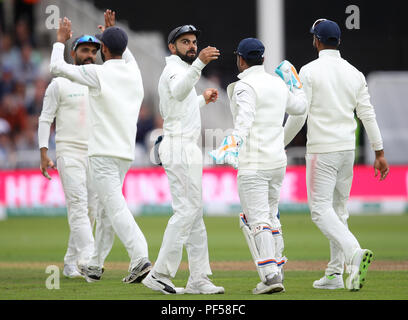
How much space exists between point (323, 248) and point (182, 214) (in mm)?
5624

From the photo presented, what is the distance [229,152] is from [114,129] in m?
1.67

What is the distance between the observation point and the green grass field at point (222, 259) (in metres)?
8.35

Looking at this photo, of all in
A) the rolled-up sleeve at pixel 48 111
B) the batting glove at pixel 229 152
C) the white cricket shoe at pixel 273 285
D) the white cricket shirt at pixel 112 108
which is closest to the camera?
the batting glove at pixel 229 152

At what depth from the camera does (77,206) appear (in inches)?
396

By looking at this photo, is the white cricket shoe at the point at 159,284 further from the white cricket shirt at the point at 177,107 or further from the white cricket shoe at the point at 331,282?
the white cricket shoe at the point at 331,282

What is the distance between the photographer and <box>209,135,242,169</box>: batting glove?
780 cm

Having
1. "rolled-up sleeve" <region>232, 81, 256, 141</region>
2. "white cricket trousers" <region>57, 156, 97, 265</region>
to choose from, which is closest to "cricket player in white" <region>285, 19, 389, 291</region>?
"rolled-up sleeve" <region>232, 81, 256, 141</region>

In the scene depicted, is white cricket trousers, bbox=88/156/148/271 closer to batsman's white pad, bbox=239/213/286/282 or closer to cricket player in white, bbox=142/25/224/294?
cricket player in white, bbox=142/25/224/294

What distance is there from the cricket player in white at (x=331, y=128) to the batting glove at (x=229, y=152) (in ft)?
3.89

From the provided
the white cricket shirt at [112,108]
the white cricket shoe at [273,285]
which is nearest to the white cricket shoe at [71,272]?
the white cricket shirt at [112,108]

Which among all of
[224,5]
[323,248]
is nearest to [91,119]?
[323,248]

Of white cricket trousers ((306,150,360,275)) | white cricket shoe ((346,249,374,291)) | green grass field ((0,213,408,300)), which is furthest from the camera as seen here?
white cricket trousers ((306,150,360,275))

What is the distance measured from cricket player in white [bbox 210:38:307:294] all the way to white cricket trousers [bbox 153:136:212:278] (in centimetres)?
41
